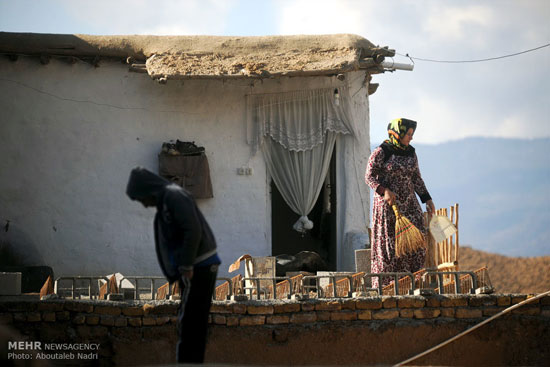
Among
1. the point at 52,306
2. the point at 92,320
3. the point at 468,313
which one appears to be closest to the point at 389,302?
the point at 468,313

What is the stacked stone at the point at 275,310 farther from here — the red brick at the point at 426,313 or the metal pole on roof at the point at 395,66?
the metal pole on roof at the point at 395,66

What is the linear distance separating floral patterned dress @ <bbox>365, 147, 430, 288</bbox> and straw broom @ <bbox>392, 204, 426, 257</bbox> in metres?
0.10

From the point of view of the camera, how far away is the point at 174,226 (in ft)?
14.8

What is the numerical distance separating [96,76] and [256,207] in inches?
131

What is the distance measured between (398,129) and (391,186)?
58cm

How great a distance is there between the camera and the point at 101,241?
11.6m

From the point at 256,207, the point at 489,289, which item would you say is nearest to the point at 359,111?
the point at 256,207

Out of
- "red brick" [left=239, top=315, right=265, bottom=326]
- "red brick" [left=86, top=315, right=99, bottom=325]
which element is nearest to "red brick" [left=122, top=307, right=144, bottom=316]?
"red brick" [left=86, top=315, right=99, bottom=325]

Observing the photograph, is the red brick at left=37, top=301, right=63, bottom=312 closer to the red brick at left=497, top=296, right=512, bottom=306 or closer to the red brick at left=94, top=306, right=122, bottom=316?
the red brick at left=94, top=306, right=122, bottom=316

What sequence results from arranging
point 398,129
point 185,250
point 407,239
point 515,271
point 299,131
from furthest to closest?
1. point 515,271
2. point 299,131
3. point 398,129
4. point 407,239
5. point 185,250

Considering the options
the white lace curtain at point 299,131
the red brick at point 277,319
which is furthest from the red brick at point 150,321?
the white lace curtain at point 299,131

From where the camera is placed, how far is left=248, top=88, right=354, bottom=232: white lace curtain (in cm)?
1185

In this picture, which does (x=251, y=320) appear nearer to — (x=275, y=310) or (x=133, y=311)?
(x=275, y=310)

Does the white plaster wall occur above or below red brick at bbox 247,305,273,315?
above
